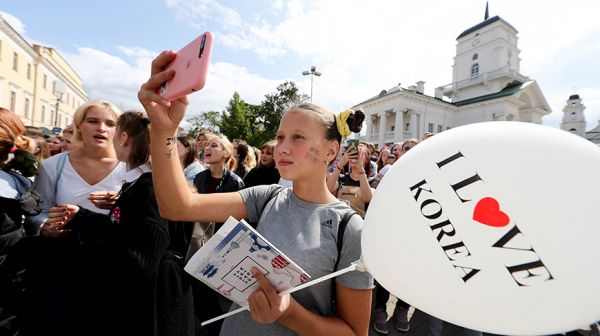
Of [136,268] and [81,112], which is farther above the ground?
[81,112]

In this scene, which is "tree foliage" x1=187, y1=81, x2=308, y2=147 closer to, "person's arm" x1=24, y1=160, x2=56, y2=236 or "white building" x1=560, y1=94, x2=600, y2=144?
"person's arm" x1=24, y1=160, x2=56, y2=236

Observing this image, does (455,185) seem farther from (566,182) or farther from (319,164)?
(319,164)

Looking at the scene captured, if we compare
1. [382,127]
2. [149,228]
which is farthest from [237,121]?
[149,228]

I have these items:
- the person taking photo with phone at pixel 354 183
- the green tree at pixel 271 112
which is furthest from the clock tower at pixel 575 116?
the person taking photo with phone at pixel 354 183

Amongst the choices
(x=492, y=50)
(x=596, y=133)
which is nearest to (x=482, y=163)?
(x=492, y=50)

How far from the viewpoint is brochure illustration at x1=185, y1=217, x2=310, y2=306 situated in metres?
0.92

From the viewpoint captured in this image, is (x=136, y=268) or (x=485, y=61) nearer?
(x=136, y=268)

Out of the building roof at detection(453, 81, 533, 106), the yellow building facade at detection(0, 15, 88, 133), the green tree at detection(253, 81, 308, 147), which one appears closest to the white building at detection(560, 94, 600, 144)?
the building roof at detection(453, 81, 533, 106)

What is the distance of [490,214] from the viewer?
765mm

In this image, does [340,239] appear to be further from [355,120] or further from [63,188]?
[63,188]

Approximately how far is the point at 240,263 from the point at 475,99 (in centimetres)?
4557

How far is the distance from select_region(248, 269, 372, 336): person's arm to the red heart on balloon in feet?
1.77

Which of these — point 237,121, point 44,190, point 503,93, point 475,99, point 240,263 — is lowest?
point 240,263

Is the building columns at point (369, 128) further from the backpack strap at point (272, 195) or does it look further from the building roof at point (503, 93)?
the backpack strap at point (272, 195)
